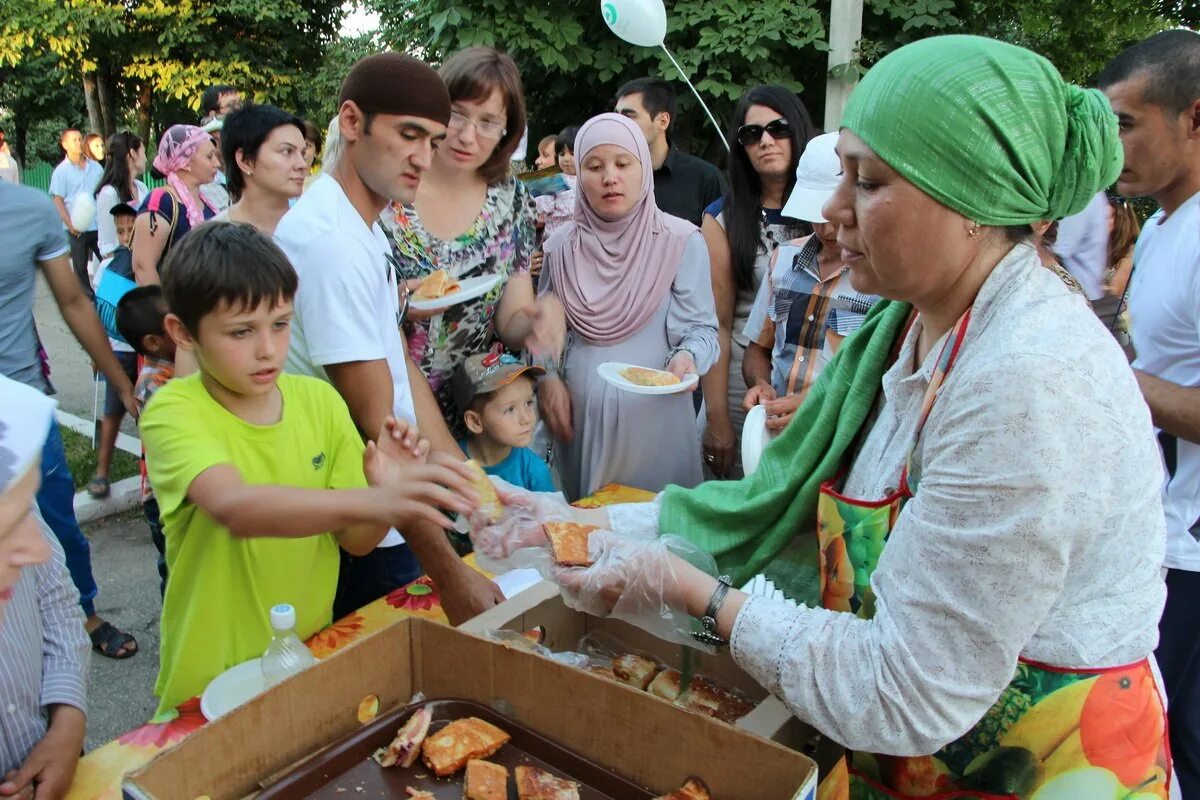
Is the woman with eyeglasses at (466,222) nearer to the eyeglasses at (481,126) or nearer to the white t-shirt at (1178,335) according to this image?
the eyeglasses at (481,126)

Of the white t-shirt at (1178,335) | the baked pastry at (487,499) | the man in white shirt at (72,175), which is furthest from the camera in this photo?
the man in white shirt at (72,175)

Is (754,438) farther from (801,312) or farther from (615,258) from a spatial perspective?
(615,258)

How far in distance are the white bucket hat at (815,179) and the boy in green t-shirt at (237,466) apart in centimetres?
176

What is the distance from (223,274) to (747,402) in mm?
2002

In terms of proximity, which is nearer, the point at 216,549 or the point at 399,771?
the point at 399,771

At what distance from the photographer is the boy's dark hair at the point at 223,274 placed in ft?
5.96

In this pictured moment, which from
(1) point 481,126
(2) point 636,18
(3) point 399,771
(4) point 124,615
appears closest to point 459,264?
(1) point 481,126

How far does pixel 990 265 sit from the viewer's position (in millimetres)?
1219

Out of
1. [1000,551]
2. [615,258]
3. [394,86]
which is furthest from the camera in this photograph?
[615,258]

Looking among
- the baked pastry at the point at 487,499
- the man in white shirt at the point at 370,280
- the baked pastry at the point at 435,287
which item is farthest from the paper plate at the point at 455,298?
the baked pastry at the point at 487,499

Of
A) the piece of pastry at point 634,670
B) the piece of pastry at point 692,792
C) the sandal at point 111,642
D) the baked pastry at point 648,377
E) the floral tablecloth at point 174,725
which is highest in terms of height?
the baked pastry at point 648,377

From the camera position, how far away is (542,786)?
1.25 m

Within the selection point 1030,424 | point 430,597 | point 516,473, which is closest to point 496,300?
point 516,473

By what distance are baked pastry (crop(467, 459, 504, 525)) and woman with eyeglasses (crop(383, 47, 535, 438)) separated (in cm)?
120
